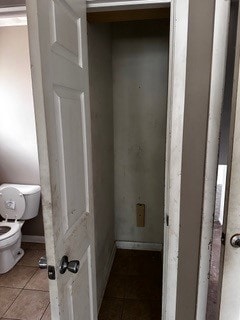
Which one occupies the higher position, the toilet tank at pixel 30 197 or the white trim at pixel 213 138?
the white trim at pixel 213 138

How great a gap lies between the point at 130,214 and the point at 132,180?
38 cm

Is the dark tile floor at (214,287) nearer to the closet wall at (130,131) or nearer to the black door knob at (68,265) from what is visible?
the closet wall at (130,131)

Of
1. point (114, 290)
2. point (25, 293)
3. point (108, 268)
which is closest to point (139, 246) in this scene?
point (108, 268)

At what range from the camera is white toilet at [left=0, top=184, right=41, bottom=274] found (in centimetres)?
241

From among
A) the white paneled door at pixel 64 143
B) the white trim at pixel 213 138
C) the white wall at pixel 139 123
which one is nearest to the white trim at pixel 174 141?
the white trim at pixel 213 138

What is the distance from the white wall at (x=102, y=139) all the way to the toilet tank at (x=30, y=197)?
2.67 feet

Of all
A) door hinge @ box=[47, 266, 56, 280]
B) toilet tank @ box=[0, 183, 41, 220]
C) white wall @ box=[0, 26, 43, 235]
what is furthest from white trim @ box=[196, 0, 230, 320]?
white wall @ box=[0, 26, 43, 235]

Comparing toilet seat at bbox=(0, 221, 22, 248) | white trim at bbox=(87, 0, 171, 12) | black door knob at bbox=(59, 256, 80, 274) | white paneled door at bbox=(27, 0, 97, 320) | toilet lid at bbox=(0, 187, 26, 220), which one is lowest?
toilet seat at bbox=(0, 221, 22, 248)

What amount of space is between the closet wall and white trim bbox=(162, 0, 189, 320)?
703 mm

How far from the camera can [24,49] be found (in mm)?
2500

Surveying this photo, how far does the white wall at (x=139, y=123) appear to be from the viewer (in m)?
2.35

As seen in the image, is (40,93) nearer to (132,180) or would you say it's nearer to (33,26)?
(33,26)

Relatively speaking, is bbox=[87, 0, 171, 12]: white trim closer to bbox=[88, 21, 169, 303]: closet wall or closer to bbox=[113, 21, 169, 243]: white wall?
bbox=[88, 21, 169, 303]: closet wall

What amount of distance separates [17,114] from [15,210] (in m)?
1.01
